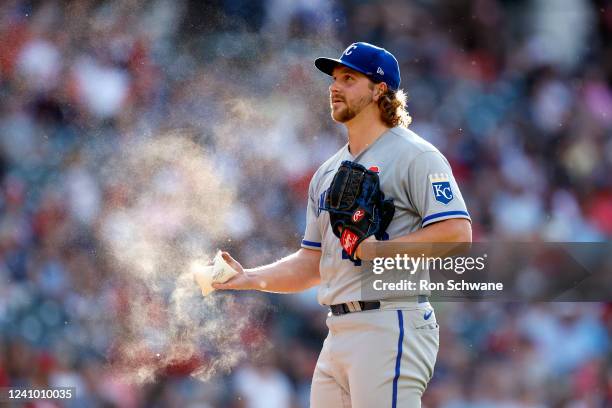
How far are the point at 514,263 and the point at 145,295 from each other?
8.81 ft

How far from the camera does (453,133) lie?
→ 6598 millimetres

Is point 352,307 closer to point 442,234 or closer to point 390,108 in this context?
point 442,234

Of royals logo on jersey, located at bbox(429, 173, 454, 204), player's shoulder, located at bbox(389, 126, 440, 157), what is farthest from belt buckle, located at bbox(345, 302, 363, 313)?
player's shoulder, located at bbox(389, 126, 440, 157)

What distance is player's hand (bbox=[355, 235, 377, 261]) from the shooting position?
2895 mm

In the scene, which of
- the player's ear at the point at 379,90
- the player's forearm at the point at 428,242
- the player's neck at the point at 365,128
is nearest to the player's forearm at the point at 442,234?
the player's forearm at the point at 428,242

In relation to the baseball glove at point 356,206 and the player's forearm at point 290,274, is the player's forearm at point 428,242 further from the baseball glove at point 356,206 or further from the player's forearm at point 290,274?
the player's forearm at point 290,274

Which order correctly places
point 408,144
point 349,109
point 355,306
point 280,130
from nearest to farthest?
point 355,306 → point 408,144 → point 349,109 → point 280,130

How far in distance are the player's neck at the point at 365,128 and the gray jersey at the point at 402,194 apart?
3cm

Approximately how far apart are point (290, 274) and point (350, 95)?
2.46 ft

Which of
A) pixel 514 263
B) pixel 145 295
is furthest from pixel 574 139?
pixel 145 295

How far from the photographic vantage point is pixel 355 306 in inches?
117

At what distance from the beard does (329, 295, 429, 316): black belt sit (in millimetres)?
683

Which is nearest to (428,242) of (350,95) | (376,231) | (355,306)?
(376,231)

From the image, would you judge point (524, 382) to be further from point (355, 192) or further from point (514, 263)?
point (355, 192)
